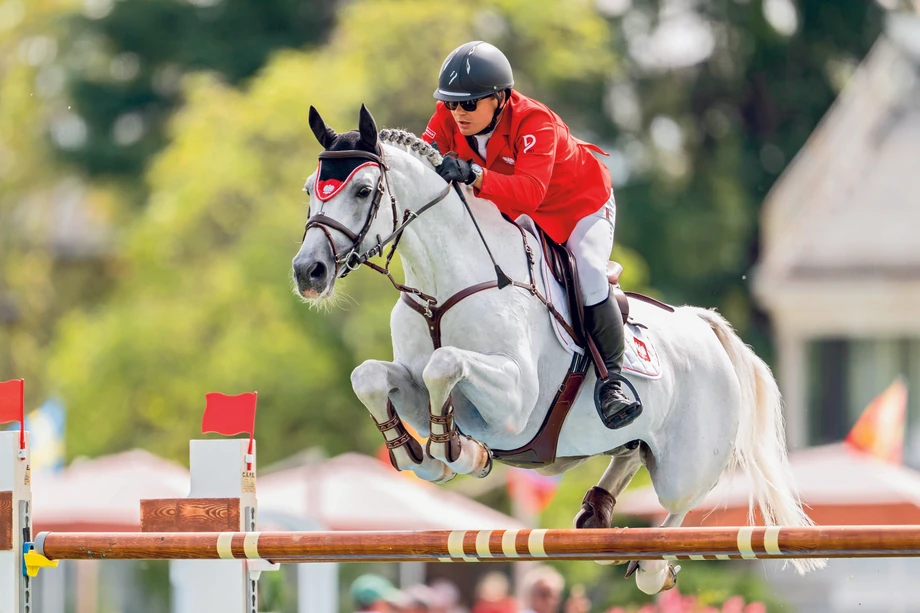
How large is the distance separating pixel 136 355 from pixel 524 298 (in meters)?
13.5

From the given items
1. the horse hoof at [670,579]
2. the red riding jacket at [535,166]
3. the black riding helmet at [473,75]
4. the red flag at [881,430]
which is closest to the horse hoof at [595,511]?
the horse hoof at [670,579]

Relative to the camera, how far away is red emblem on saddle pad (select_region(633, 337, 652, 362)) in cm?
643

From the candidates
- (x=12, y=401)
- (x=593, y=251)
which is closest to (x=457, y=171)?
(x=593, y=251)

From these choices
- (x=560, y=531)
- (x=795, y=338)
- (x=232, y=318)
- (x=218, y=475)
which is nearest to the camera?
(x=560, y=531)

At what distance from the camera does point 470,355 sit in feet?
18.6

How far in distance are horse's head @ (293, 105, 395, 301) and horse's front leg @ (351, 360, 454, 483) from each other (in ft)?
1.45

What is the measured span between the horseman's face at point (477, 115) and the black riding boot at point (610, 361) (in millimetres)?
866

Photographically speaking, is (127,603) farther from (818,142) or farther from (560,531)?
(560,531)

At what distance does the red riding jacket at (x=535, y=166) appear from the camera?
589 centimetres

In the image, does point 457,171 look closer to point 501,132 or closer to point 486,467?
point 501,132

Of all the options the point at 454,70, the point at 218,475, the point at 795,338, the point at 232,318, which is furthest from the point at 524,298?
the point at 795,338

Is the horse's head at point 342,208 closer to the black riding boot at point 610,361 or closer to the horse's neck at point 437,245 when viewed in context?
the horse's neck at point 437,245

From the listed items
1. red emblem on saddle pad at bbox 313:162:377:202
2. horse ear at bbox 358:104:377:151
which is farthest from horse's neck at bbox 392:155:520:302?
red emblem on saddle pad at bbox 313:162:377:202

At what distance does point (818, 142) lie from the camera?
2459cm
